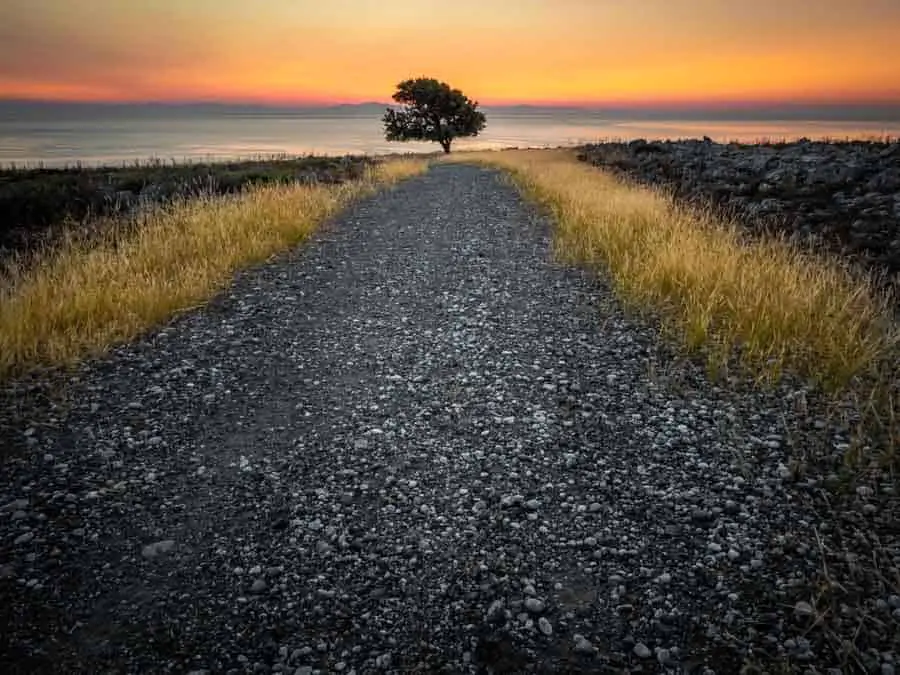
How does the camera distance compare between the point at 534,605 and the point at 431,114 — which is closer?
the point at 534,605

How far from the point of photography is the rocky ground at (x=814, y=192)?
1189 cm

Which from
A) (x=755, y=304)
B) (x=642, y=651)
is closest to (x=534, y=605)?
(x=642, y=651)

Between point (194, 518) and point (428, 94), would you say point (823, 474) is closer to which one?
point (194, 518)

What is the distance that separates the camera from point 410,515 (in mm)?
3646

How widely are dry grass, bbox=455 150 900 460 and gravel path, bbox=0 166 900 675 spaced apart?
65cm

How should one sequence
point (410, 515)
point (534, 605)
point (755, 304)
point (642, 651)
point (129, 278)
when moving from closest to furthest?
point (642, 651)
point (534, 605)
point (410, 515)
point (755, 304)
point (129, 278)

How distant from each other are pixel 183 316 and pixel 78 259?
2647 millimetres

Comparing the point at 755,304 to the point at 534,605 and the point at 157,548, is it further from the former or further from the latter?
the point at 157,548

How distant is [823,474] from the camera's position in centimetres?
380

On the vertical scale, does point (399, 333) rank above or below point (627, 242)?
below

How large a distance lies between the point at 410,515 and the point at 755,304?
202 inches

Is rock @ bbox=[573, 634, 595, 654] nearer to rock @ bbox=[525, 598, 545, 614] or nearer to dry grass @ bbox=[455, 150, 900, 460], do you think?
rock @ bbox=[525, 598, 545, 614]

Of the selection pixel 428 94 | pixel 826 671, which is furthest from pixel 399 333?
pixel 428 94

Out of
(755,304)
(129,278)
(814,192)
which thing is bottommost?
(755,304)
